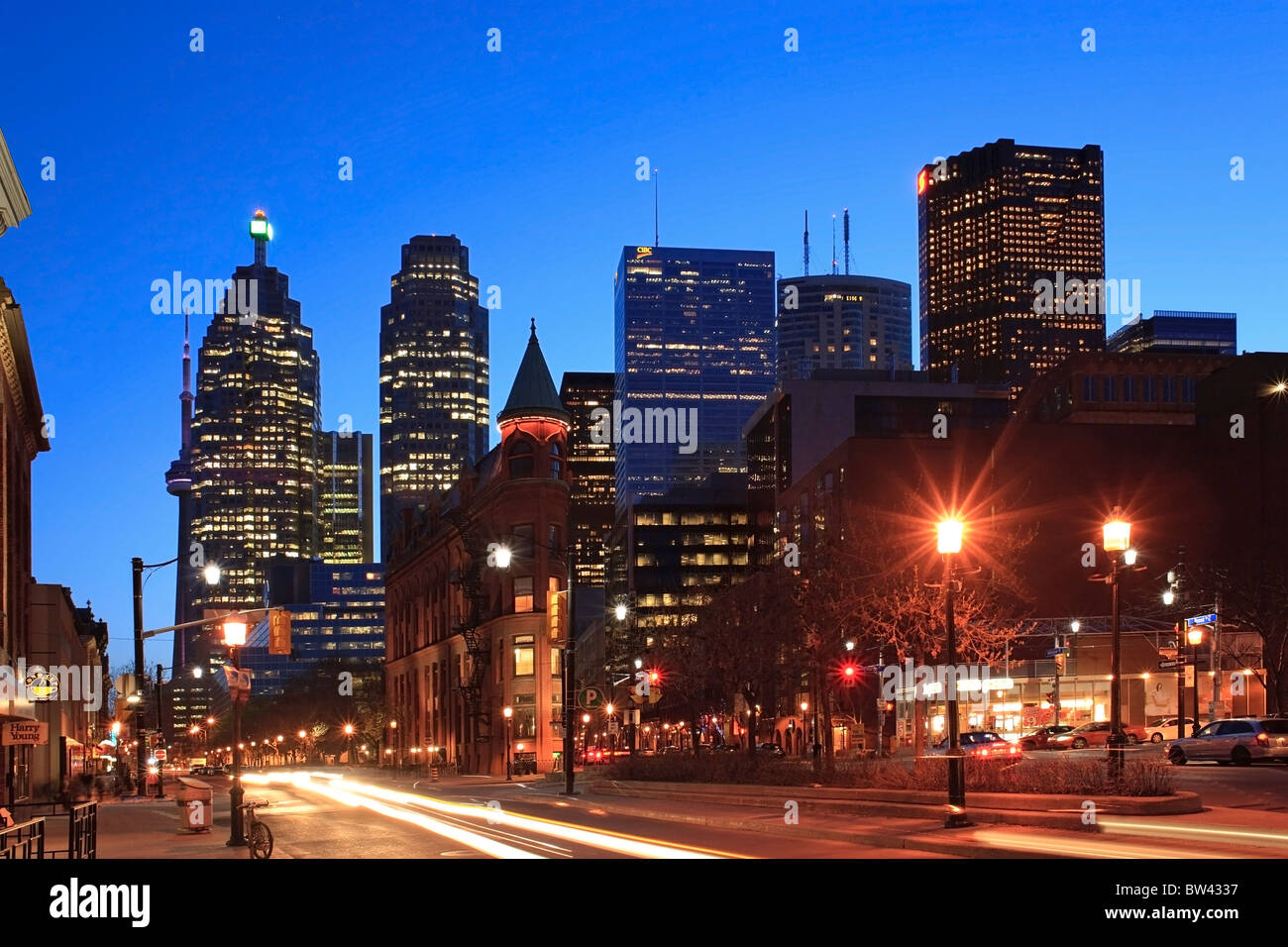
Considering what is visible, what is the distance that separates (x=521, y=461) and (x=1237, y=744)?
169 ft

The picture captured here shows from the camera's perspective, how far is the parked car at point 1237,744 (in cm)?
4328

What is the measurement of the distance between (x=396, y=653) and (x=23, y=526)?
6893cm

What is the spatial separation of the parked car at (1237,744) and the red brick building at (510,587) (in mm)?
40549

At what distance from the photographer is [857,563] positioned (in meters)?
47.8

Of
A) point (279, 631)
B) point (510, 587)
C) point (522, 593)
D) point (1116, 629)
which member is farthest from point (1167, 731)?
point (279, 631)

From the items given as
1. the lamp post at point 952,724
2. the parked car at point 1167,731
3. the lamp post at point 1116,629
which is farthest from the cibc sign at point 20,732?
the parked car at point 1167,731

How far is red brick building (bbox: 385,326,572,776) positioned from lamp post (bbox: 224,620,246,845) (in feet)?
148

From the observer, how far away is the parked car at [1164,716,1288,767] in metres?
43.3

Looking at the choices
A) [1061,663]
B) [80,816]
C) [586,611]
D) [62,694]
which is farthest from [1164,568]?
[80,816]

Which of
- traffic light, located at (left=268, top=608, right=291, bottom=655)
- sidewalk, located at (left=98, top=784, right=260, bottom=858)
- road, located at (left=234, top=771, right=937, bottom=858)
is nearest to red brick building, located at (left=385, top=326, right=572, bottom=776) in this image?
sidewalk, located at (left=98, top=784, right=260, bottom=858)

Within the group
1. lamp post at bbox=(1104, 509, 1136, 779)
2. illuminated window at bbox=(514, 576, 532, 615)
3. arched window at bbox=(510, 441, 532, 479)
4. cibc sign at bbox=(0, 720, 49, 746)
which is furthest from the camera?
illuminated window at bbox=(514, 576, 532, 615)

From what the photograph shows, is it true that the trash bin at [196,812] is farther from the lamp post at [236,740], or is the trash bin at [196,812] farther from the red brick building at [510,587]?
the red brick building at [510,587]

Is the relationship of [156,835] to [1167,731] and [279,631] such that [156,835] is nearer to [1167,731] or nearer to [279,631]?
[279,631]

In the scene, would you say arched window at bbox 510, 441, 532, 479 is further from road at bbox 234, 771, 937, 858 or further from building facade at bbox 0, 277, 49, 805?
road at bbox 234, 771, 937, 858
